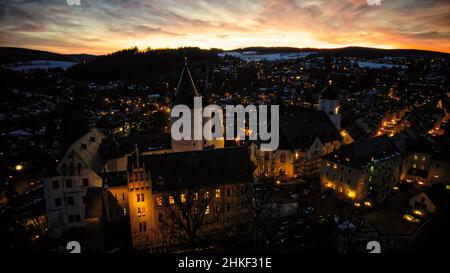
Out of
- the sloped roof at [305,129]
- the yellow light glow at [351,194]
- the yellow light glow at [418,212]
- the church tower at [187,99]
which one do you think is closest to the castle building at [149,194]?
the church tower at [187,99]

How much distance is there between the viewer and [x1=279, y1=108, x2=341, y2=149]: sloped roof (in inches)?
1459

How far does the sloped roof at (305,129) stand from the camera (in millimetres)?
37062

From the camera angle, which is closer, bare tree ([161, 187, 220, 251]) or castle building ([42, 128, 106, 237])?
bare tree ([161, 187, 220, 251])

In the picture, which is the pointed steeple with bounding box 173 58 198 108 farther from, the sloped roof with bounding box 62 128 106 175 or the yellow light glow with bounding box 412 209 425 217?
the yellow light glow with bounding box 412 209 425 217

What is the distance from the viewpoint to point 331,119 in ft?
140

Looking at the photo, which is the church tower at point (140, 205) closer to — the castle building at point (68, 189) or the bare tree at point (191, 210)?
the bare tree at point (191, 210)

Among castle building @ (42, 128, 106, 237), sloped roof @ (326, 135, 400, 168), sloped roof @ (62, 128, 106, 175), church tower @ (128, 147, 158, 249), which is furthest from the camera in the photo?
sloped roof @ (326, 135, 400, 168)

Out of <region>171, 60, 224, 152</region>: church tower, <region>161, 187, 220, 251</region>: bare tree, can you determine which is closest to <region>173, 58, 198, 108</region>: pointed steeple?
<region>171, 60, 224, 152</region>: church tower

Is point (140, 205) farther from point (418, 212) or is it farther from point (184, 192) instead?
point (418, 212)

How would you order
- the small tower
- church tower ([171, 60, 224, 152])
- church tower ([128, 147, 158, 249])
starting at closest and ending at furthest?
1. church tower ([128, 147, 158, 249])
2. church tower ([171, 60, 224, 152])
3. the small tower

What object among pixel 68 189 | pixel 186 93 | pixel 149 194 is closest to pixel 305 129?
pixel 186 93
